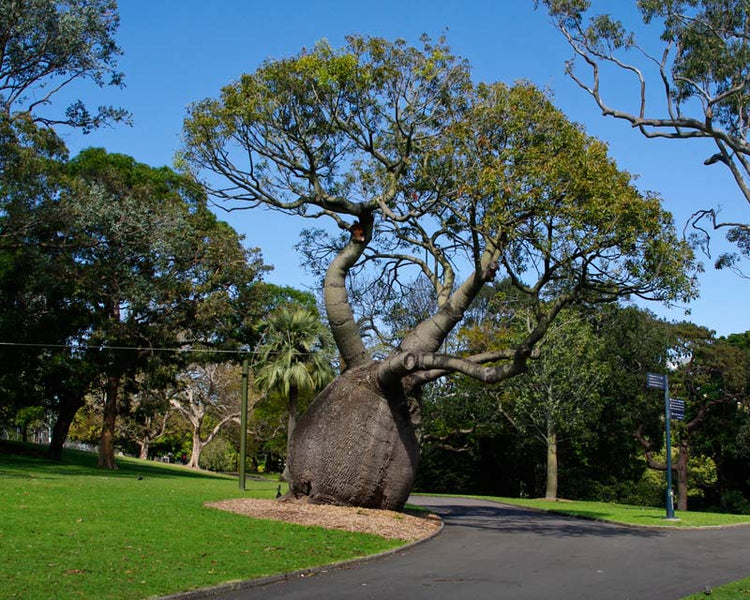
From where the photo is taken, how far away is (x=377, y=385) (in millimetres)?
17250

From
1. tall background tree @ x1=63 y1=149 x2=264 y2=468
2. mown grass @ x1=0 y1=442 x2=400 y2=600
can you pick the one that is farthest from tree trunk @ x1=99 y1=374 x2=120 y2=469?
mown grass @ x1=0 y1=442 x2=400 y2=600

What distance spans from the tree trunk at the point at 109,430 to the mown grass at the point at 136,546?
1931 cm

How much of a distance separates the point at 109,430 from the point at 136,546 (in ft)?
86.8

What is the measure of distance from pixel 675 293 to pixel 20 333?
28.0 m

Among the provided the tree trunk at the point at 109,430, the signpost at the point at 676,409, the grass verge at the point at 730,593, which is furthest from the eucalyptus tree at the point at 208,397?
the grass verge at the point at 730,593

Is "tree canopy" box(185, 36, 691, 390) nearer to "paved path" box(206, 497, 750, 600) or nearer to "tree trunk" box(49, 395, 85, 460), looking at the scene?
"paved path" box(206, 497, 750, 600)

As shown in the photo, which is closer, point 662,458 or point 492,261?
point 492,261

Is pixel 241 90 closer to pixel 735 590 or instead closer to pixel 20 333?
pixel 735 590

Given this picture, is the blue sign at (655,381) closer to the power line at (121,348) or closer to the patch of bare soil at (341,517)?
the patch of bare soil at (341,517)

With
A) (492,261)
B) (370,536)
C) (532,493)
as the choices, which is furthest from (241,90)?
(532,493)

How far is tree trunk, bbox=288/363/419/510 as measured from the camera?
55.2 feet

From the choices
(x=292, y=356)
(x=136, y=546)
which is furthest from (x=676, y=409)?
(x=292, y=356)

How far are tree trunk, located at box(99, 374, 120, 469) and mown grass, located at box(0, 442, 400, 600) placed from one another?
19.3 metres

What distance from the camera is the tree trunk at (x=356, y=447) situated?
16.8 metres
